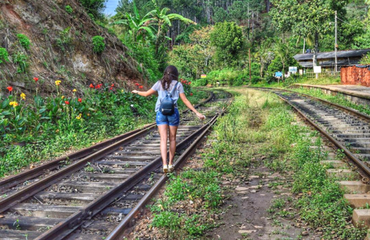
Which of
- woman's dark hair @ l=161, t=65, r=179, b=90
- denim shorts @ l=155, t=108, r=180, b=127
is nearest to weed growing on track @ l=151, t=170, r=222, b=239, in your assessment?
denim shorts @ l=155, t=108, r=180, b=127

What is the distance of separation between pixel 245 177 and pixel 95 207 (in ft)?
9.72

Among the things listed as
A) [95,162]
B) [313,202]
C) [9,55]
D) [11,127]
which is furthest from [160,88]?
[9,55]

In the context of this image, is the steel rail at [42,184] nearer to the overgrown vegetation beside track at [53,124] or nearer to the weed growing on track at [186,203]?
the overgrown vegetation beside track at [53,124]

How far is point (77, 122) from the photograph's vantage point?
10.6 m

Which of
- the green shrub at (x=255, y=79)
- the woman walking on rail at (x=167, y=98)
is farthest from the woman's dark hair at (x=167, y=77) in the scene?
the green shrub at (x=255, y=79)

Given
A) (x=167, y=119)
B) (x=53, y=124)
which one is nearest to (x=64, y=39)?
(x=53, y=124)

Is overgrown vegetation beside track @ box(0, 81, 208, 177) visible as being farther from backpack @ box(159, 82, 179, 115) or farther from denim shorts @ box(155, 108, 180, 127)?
backpack @ box(159, 82, 179, 115)

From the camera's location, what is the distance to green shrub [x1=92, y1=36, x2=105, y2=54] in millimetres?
15805

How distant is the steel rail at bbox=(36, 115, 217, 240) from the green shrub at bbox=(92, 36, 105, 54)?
9.99 meters

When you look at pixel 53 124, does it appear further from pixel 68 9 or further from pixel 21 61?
pixel 68 9

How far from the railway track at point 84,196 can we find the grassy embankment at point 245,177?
1.40 feet

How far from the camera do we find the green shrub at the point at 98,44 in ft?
51.9

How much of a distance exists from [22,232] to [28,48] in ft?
31.3

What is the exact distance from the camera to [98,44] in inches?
625
